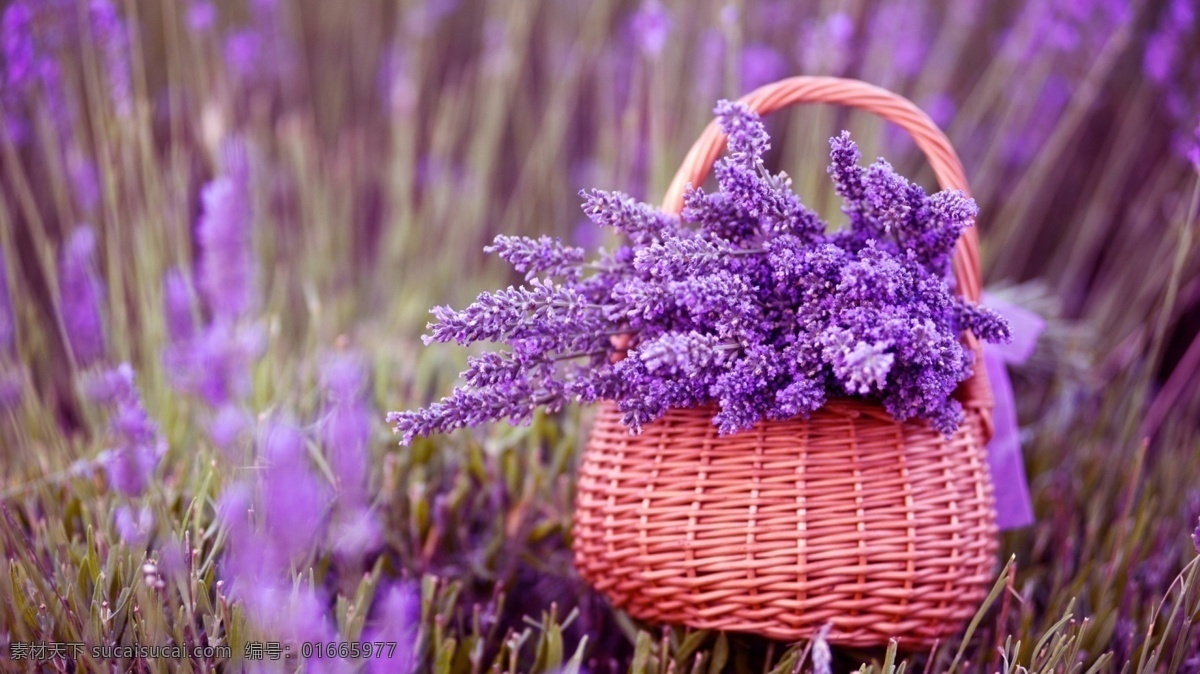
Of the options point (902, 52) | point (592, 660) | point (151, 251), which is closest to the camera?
point (592, 660)

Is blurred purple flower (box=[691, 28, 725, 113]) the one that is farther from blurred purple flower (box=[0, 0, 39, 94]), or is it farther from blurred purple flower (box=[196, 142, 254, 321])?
blurred purple flower (box=[0, 0, 39, 94])

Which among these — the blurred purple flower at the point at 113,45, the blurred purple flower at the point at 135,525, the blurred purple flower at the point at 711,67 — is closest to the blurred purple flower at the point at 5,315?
the blurred purple flower at the point at 113,45

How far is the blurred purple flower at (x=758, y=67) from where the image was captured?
7.91 feet

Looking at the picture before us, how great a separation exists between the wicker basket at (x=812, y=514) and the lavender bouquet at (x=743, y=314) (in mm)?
64

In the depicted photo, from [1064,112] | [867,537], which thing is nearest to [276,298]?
[867,537]

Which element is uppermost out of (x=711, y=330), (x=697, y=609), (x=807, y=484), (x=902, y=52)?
(x=902, y=52)

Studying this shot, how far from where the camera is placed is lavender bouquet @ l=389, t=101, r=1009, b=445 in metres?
0.92

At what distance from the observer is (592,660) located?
4.12ft

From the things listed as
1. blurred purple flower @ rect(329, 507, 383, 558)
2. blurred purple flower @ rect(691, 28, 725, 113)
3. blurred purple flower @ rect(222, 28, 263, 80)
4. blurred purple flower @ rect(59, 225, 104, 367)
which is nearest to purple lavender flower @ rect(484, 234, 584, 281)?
blurred purple flower @ rect(329, 507, 383, 558)

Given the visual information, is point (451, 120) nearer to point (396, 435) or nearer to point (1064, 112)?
point (396, 435)

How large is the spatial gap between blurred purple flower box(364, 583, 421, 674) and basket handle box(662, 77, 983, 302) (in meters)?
0.58

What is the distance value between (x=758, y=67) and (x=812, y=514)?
1.71m

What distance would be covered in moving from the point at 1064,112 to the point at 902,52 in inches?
24.0

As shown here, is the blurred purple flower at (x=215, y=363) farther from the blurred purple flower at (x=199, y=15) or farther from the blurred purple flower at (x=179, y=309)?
the blurred purple flower at (x=199, y=15)
